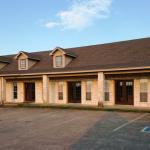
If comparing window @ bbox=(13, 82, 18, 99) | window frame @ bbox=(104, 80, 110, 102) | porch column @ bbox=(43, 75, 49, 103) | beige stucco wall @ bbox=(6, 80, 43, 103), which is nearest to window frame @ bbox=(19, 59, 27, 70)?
beige stucco wall @ bbox=(6, 80, 43, 103)

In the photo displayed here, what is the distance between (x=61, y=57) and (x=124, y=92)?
7252mm

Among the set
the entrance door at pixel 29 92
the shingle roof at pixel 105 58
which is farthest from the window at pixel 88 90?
the entrance door at pixel 29 92

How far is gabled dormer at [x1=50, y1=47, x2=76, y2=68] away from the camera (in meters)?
24.1

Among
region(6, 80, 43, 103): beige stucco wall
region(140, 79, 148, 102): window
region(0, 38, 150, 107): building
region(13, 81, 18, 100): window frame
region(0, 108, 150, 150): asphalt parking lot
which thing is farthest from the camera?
region(13, 81, 18, 100): window frame

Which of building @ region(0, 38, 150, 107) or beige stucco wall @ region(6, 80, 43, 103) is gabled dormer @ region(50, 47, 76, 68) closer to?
building @ region(0, 38, 150, 107)

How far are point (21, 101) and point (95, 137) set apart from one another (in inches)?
751

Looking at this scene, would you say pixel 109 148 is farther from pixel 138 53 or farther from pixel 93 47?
pixel 93 47

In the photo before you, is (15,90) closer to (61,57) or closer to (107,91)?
(61,57)

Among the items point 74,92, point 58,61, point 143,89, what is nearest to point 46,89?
point 74,92

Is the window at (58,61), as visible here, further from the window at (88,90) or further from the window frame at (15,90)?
the window frame at (15,90)

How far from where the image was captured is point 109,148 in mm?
8023

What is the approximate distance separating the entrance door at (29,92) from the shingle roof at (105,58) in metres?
2.07

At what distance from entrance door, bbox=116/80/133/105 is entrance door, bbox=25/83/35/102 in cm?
986

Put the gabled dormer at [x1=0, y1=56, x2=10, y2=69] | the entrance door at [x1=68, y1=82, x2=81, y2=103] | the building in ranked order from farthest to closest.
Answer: the gabled dormer at [x1=0, y1=56, x2=10, y2=69] < the entrance door at [x1=68, y1=82, x2=81, y2=103] < the building
